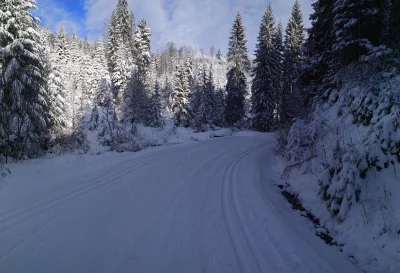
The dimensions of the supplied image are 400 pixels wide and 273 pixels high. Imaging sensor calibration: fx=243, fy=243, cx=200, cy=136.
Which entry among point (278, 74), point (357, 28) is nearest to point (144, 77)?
point (278, 74)

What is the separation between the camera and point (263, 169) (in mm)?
10367

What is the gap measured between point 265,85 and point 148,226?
88.0ft

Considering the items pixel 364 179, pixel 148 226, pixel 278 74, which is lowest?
pixel 148 226

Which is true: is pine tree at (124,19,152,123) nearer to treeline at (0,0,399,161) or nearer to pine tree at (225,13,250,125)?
treeline at (0,0,399,161)

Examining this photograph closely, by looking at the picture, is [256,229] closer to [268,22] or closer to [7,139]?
[7,139]

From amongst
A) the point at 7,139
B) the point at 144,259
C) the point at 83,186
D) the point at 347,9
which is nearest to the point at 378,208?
the point at 144,259

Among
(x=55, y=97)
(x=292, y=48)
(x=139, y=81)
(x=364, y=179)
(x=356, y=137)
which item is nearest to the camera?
(x=364, y=179)

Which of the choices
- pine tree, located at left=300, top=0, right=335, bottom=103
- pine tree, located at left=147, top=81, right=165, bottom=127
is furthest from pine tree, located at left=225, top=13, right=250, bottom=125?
pine tree, located at left=300, top=0, right=335, bottom=103

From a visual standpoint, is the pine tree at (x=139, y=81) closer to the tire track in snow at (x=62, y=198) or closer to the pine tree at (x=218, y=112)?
the pine tree at (x=218, y=112)

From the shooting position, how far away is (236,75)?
32.3m

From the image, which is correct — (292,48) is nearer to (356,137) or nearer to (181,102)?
(181,102)

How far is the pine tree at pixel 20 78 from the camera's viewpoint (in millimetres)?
10532

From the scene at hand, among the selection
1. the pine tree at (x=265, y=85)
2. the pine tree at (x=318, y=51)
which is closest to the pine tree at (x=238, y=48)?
the pine tree at (x=265, y=85)

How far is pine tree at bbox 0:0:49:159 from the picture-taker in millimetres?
10532
